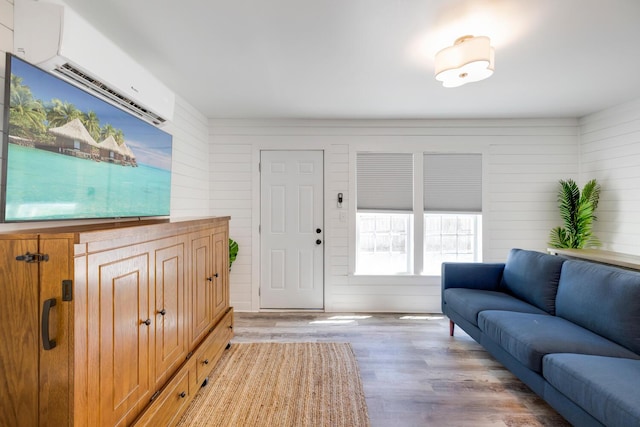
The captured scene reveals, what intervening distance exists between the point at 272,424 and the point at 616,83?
13.7ft

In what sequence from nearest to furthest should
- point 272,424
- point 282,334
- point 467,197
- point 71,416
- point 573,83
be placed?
point 71,416
point 272,424
point 573,83
point 282,334
point 467,197

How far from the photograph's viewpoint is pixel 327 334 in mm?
3129

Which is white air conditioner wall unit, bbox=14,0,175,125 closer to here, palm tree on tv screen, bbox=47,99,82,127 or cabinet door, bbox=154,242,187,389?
palm tree on tv screen, bbox=47,99,82,127

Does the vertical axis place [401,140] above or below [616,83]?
below

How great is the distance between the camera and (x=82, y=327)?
42.6 inches

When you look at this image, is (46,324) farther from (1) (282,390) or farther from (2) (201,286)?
(1) (282,390)

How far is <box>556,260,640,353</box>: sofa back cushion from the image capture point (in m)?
1.82

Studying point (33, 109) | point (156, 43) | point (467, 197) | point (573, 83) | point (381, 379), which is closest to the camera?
point (33, 109)

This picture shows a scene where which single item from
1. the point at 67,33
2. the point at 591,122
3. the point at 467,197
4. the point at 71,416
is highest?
the point at 591,122

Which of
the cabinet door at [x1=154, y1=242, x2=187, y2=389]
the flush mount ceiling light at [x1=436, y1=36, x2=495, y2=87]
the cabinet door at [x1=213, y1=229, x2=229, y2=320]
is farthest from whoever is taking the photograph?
the cabinet door at [x1=213, y1=229, x2=229, y2=320]

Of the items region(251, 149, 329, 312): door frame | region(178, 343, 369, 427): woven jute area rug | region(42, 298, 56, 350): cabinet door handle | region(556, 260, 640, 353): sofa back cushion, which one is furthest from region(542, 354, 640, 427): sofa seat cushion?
region(251, 149, 329, 312): door frame

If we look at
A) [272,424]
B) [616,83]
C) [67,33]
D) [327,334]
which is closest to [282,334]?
[327,334]

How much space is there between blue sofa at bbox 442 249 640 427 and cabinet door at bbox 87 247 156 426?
2.20 m

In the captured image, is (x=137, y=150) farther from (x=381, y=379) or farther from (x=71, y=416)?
(x=381, y=379)
